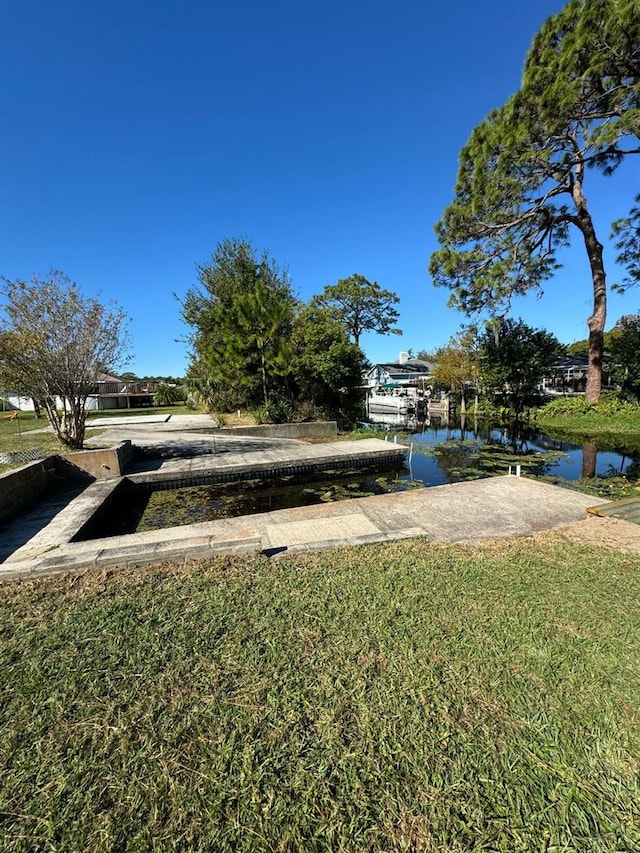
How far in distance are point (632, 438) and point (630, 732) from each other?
14380 mm

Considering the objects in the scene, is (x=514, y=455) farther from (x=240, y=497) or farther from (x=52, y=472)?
(x=52, y=472)

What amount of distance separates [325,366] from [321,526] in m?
9.20

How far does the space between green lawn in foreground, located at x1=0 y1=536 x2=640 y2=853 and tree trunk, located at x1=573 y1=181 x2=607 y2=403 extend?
641 inches

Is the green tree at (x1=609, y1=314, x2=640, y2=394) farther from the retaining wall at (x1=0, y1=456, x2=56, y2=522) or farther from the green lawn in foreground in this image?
the retaining wall at (x1=0, y1=456, x2=56, y2=522)

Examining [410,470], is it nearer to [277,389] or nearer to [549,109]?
[277,389]

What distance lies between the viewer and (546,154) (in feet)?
36.3

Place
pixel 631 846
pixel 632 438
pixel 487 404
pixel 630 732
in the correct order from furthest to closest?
1. pixel 487 404
2. pixel 632 438
3. pixel 630 732
4. pixel 631 846

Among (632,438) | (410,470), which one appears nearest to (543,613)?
(410,470)

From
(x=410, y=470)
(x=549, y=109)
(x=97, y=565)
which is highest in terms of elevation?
(x=549, y=109)

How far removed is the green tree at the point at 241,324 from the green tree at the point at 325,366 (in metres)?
0.71

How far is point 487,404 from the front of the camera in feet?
69.6

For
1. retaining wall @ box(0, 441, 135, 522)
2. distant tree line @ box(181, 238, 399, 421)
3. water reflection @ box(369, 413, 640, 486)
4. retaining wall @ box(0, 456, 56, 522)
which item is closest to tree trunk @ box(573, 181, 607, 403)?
water reflection @ box(369, 413, 640, 486)

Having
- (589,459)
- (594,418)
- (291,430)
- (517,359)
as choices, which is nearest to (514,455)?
(589,459)

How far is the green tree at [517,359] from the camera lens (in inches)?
712
